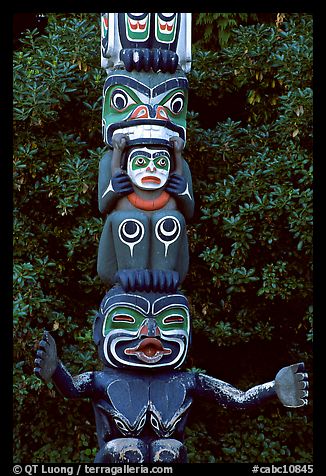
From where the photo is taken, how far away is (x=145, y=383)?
544cm

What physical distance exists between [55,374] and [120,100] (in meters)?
1.97

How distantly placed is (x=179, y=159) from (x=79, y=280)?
245 cm

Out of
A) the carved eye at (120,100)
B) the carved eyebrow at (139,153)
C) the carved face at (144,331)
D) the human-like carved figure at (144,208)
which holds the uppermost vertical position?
the carved eye at (120,100)

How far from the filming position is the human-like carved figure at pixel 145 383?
5305 mm

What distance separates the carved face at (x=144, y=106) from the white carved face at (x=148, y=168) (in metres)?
0.07

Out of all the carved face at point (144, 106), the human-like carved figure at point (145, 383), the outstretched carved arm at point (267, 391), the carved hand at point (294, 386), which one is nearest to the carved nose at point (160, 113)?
the carved face at point (144, 106)

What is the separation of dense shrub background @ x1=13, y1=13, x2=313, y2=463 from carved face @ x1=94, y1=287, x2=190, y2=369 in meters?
1.78

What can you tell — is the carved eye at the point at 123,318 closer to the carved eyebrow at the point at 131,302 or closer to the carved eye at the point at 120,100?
the carved eyebrow at the point at 131,302

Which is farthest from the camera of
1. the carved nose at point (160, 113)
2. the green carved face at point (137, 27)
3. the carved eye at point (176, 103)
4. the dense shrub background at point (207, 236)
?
the dense shrub background at point (207, 236)

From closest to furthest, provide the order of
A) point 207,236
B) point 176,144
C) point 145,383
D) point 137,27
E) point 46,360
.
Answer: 1. point 46,360
2. point 145,383
3. point 176,144
4. point 137,27
5. point 207,236

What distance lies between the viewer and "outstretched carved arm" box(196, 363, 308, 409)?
545 centimetres

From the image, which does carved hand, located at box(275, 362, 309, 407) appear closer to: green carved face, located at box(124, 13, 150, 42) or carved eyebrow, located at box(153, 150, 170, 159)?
carved eyebrow, located at box(153, 150, 170, 159)

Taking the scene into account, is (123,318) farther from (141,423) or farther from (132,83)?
(132,83)

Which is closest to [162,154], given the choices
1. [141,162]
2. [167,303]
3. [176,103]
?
[141,162]
